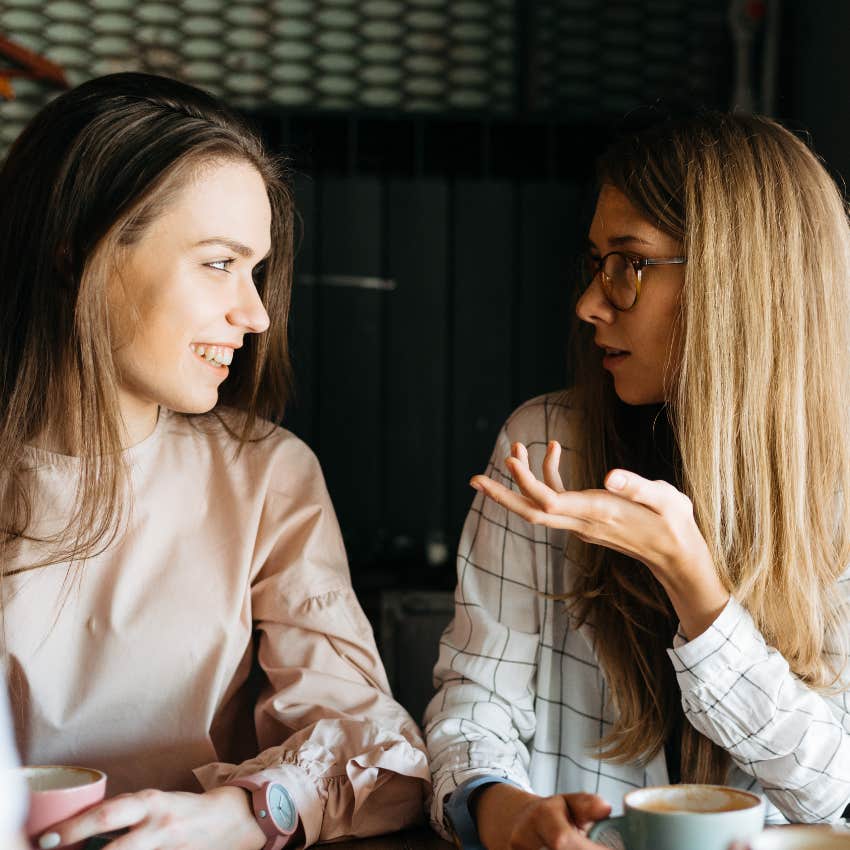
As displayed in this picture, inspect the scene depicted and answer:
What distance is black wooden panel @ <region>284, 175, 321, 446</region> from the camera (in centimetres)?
203

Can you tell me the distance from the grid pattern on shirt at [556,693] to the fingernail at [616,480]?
0.62ft

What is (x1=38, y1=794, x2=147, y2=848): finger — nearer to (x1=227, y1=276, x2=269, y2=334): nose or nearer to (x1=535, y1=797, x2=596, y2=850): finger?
(x1=535, y1=797, x2=596, y2=850): finger

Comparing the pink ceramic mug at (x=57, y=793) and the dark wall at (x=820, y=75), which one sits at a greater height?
the dark wall at (x=820, y=75)

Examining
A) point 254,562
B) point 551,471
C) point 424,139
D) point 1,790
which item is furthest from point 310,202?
point 1,790

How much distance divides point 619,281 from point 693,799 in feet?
1.98

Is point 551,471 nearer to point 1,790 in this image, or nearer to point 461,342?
point 1,790

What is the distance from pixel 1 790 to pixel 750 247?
31.9 inches

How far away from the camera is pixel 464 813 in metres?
0.96

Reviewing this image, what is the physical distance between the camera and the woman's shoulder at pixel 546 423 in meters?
1.30

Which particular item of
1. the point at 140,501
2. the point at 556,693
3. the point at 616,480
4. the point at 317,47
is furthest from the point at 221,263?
the point at 317,47

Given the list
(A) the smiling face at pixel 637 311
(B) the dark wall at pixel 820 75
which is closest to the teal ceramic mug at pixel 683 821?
(A) the smiling face at pixel 637 311

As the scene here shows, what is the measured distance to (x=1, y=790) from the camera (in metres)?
0.71

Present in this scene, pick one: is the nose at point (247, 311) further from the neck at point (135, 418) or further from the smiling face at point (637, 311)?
the smiling face at point (637, 311)

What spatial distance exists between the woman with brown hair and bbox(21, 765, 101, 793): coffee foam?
1.01 feet
